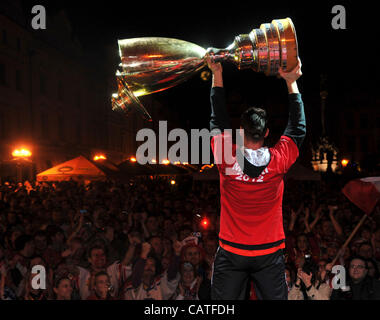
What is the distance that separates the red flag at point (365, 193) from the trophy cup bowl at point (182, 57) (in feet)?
13.6

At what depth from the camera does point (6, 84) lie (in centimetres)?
2400

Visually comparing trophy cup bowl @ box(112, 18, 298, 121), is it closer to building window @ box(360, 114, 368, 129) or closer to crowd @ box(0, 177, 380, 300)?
crowd @ box(0, 177, 380, 300)

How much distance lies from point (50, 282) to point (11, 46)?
22.2m

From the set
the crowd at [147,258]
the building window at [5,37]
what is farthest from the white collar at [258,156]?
the building window at [5,37]

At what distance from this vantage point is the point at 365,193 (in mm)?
6203

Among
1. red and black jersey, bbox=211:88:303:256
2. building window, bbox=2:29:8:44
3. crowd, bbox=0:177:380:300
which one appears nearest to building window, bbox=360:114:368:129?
building window, bbox=2:29:8:44

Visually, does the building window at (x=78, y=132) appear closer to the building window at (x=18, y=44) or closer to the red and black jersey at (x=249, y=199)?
the building window at (x=18, y=44)

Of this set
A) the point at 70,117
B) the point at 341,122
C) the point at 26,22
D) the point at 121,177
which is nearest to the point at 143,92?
the point at 121,177

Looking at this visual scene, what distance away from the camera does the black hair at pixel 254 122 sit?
262 cm

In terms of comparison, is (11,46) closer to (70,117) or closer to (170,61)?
(70,117)

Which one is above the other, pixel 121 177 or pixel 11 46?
pixel 11 46

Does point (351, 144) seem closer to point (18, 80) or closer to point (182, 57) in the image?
point (18, 80)

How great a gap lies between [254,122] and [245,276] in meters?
1.03

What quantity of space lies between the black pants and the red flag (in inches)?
147
